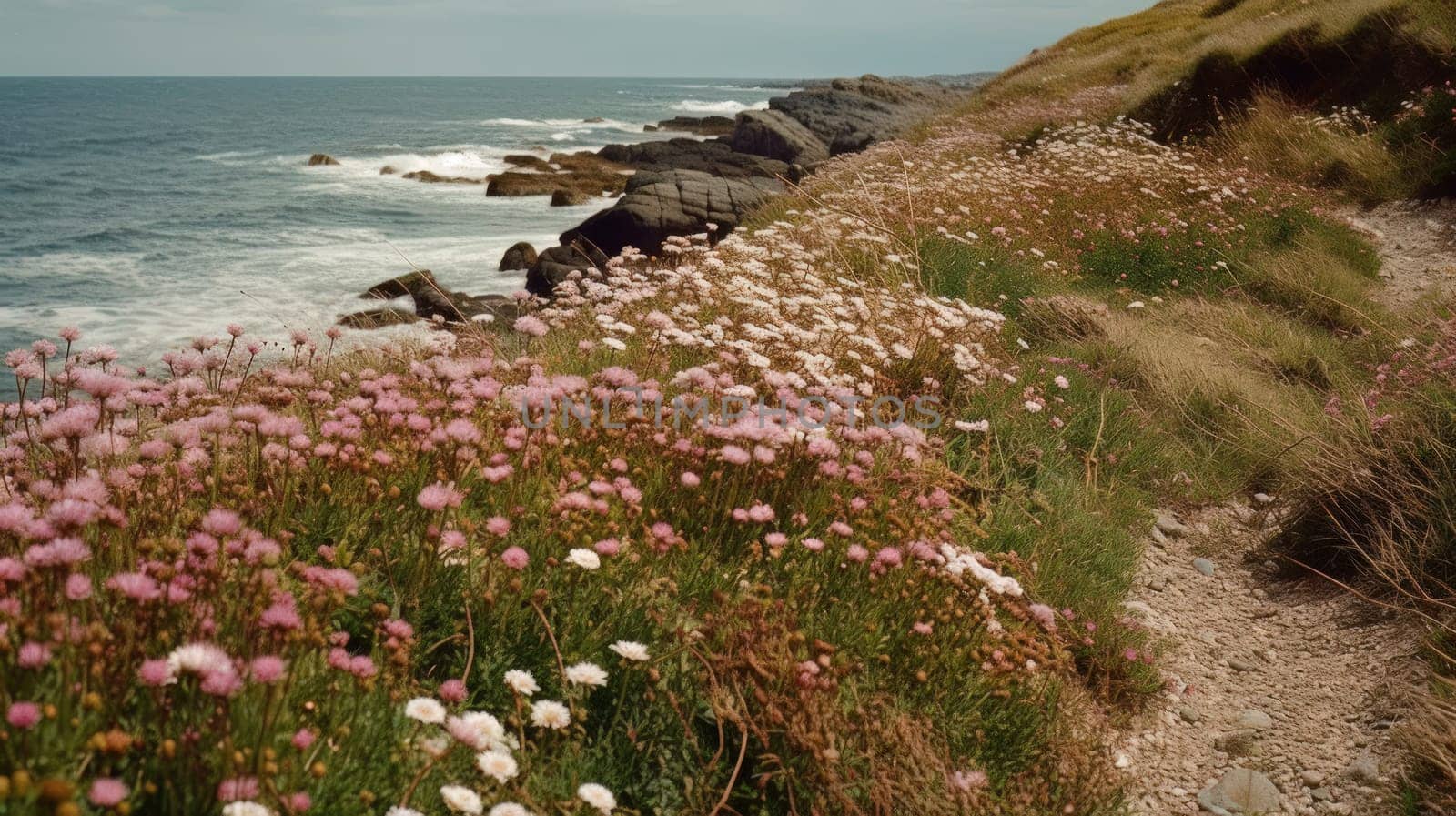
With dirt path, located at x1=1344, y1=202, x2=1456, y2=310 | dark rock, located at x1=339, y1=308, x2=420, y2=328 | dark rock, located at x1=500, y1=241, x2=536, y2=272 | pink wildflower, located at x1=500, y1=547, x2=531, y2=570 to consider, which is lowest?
dark rock, located at x1=339, y1=308, x2=420, y2=328

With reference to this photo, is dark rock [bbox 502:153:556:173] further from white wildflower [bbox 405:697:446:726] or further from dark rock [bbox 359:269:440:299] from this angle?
white wildflower [bbox 405:697:446:726]

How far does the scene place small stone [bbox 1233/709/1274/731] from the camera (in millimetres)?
3842

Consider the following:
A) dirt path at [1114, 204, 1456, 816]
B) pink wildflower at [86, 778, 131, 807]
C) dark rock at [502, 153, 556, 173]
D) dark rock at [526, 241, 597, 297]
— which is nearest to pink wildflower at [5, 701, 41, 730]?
pink wildflower at [86, 778, 131, 807]

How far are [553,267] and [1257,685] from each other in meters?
13.0

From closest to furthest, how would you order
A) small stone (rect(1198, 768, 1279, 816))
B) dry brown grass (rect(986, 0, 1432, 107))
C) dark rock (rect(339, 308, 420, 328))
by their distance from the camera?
small stone (rect(1198, 768, 1279, 816))
dark rock (rect(339, 308, 420, 328))
dry brown grass (rect(986, 0, 1432, 107))

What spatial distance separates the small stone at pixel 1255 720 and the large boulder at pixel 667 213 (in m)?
12.3

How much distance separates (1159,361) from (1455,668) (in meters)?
4.09

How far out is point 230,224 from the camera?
27797 millimetres

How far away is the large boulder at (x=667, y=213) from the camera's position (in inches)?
634

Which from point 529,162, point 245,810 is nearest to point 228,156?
point 529,162

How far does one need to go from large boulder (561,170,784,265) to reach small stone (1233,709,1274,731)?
40.3 feet

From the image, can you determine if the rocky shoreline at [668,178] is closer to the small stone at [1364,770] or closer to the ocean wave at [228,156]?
the small stone at [1364,770]

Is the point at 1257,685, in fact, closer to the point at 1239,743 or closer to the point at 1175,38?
the point at 1239,743

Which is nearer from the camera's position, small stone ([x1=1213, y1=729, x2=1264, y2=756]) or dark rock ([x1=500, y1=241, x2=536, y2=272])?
small stone ([x1=1213, y1=729, x2=1264, y2=756])
